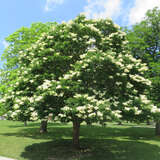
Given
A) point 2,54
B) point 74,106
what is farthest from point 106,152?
point 2,54

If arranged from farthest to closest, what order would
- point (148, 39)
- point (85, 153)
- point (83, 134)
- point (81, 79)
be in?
point (148, 39) → point (83, 134) → point (85, 153) → point (81, 79)

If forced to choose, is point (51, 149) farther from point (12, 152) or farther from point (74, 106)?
point (74, 106)

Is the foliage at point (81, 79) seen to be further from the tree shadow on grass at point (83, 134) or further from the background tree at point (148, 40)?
the background tree at point (148, 40)

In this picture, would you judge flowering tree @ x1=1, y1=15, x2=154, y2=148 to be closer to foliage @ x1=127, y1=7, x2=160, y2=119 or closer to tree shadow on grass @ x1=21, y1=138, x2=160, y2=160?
tree shadow on grass @ x1=21, y1=138, x2=160, y2=160

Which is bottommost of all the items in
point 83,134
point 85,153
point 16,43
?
point 85,153

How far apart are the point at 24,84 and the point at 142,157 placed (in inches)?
426

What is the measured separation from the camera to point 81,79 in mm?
11734

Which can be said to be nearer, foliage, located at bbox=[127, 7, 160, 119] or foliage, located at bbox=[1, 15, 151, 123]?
foliage, located at bbox=[1, 15, 151, 123]

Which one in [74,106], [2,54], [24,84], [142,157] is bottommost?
[142,157]

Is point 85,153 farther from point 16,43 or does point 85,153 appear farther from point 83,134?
point 16,43

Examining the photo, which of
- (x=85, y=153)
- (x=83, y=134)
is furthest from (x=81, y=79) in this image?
(x=83, y=134)

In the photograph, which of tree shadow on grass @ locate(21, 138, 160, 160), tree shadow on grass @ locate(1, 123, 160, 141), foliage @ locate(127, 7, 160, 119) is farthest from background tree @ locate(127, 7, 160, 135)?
tree shadow on grass @ locate(21, 138, 160, 160)

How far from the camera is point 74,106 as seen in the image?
33.6ft

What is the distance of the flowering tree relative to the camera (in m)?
10.7
